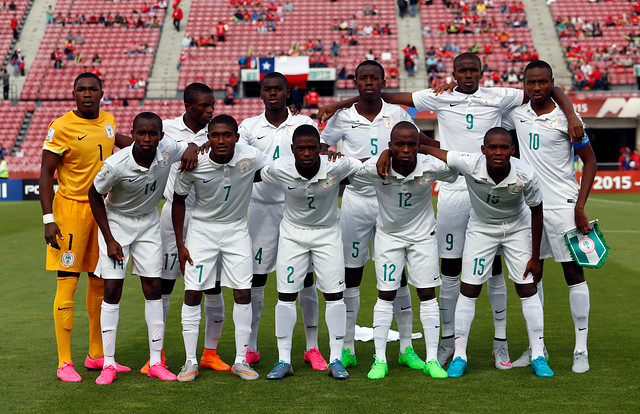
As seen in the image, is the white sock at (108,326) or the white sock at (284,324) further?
the white sock at (284,324)

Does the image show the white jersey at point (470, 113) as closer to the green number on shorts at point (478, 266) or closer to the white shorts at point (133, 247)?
the green number on shorts at point (478, 266)

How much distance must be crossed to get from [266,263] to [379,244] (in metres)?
0.97

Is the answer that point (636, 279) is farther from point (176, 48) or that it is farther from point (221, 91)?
point (176, 48)

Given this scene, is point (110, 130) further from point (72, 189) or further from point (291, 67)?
point (291, 67)

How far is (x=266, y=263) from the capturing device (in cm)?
604

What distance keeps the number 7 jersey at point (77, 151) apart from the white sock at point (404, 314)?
2635 millimetres

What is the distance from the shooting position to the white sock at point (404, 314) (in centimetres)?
597

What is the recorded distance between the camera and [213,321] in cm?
600

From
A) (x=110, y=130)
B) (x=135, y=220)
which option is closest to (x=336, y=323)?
(x=135, y=220)

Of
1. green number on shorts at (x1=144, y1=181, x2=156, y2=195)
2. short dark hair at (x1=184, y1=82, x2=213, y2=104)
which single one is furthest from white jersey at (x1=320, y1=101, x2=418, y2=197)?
green number on shorts at (x1=144, y1=181, x2=156, y2=195)

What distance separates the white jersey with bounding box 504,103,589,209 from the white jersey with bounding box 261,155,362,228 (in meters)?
1.41

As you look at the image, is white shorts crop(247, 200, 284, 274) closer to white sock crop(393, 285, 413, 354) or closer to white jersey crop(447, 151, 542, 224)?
white sock crop(393, 285, 413, 354)

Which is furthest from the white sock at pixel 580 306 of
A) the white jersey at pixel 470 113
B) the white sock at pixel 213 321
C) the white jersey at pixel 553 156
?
the white sock at pixel 213 321

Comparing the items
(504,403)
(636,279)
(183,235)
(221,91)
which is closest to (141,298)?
(183,235)
